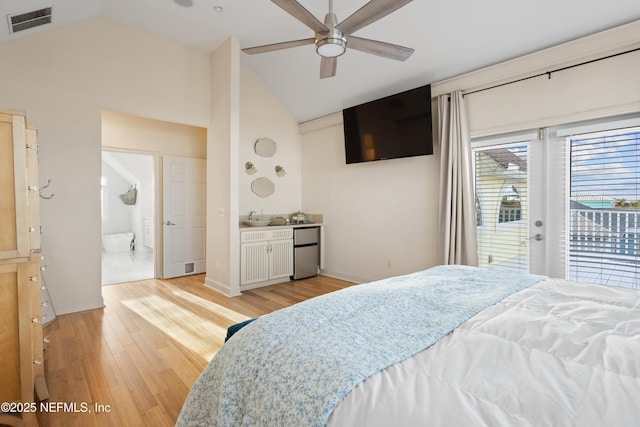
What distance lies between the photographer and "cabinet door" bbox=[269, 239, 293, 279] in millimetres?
4668

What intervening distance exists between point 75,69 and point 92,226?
177cm

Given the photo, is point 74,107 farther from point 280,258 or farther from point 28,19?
point 280,258

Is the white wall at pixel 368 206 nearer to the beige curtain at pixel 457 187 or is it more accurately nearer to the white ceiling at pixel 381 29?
the beige curtain at pixel 457 187

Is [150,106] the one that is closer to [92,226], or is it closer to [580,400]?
[92,226]

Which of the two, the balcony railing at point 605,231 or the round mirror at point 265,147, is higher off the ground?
the round mirror at point 265,147

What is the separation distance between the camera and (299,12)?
2025 millimetres

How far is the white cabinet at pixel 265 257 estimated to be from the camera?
4.36m

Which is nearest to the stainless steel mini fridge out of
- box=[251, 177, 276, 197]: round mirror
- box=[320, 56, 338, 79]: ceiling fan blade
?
box=[251, 177, 276, 197]: round mirror

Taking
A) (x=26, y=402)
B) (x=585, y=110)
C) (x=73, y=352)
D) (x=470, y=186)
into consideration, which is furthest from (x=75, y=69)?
(x=585, y=110)

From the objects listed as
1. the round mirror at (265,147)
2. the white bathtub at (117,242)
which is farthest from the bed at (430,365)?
the white bathtub at (117,242)

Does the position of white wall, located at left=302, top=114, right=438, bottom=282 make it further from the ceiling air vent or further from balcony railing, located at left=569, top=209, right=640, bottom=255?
the ceiling air vent

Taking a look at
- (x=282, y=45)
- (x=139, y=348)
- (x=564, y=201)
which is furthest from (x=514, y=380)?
(x=564, y=201)

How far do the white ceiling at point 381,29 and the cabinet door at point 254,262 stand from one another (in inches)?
97.8

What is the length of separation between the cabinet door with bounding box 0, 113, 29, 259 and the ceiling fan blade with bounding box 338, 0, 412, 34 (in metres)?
2.01
